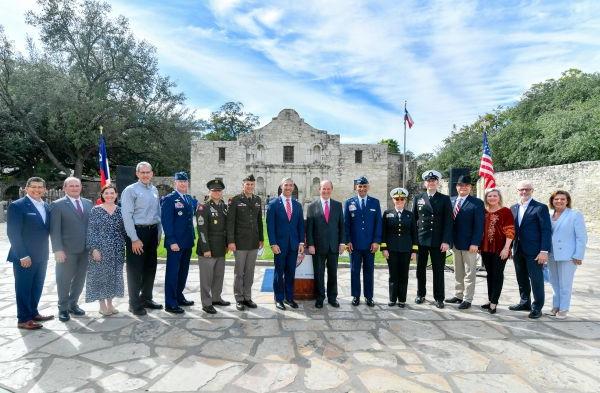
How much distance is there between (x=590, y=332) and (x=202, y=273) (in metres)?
5.03

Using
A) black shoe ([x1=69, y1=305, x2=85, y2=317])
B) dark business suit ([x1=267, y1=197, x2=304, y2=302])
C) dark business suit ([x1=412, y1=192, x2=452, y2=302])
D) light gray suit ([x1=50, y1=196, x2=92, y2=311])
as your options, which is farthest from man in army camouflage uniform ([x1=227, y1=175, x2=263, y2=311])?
dark business suit ([x1=412, y1=192, x2=452, y2=302])

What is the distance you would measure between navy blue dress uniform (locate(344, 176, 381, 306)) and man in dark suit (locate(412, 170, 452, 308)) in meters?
0.68

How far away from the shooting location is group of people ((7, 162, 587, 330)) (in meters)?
4.71

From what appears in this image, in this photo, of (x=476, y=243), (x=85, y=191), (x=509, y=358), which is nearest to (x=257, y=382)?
(x=509, y=358)

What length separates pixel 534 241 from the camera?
4.99 meters

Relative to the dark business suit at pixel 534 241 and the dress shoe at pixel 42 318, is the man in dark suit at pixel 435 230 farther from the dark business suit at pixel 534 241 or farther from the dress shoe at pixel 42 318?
the dress shoe at pixel 42 318

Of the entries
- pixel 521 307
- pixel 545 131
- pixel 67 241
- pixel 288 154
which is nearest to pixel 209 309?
pixel 67 241

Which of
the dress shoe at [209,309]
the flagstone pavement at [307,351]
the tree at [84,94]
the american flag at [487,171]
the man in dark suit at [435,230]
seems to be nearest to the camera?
the flagstone pavement at [307,351]

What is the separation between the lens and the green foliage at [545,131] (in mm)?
18312

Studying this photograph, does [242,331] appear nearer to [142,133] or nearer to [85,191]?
[142,133]

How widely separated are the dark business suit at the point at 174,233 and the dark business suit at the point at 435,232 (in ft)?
11.2

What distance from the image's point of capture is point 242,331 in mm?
4422

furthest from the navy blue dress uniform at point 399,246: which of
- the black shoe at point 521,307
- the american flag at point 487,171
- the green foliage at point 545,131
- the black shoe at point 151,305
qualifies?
the green foliage at point 545,131

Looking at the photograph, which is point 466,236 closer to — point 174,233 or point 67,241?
point 174,233
